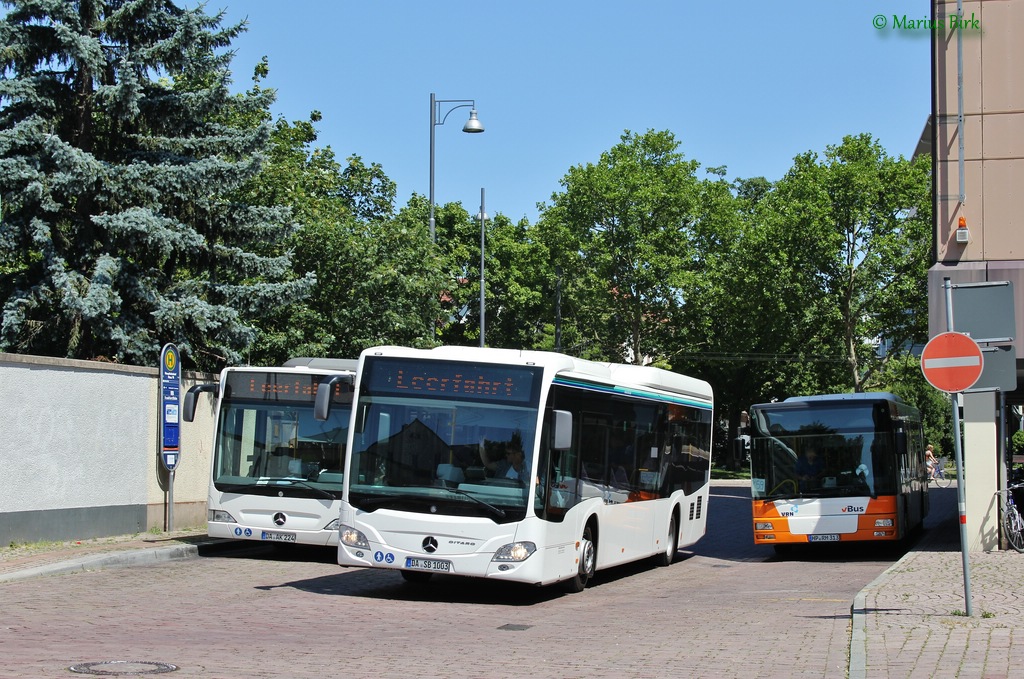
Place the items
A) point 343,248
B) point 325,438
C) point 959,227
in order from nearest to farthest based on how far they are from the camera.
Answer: point 325,438
point 959,227
point 343,248

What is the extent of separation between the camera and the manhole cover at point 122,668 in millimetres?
8406

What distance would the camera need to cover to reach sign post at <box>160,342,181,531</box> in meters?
19.9

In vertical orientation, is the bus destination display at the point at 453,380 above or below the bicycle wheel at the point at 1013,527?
above

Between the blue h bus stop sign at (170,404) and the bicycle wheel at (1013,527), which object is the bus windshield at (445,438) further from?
→ the bicycle wheel at (1013,527)

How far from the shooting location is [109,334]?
2206 cm

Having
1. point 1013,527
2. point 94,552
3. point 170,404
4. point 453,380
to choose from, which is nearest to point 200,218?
point 170,404

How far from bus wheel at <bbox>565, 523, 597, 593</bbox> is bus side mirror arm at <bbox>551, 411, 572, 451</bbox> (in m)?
1.74

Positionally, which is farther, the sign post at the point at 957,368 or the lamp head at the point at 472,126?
the lamp head at the point at 472,126

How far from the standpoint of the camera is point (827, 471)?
2047 cm

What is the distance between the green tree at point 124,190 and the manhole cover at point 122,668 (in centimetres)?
1363

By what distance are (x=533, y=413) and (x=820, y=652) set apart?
4260mm

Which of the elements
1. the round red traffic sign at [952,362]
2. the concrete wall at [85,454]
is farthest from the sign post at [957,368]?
the concrete wall at [85,454]

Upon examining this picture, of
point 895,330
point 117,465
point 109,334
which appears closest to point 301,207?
point 109,334

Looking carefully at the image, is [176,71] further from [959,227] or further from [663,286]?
[663,286]
